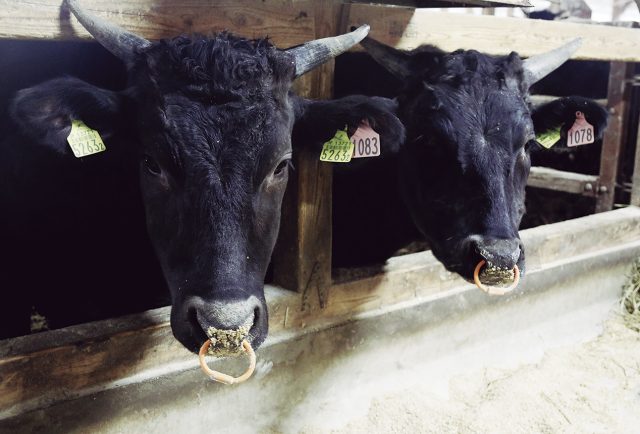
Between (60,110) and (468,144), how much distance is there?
1.93m

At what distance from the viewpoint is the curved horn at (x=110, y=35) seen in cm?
245

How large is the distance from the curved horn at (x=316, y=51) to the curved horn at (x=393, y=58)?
2.12 feet

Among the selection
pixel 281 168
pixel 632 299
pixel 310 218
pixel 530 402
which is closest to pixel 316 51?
pixel 281 168

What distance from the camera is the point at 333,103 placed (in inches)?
114

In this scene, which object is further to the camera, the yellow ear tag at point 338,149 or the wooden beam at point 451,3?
the wooden beam at point 451,3

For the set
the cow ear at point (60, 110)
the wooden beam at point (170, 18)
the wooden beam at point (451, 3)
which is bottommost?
the cow ear at point (60, 110)

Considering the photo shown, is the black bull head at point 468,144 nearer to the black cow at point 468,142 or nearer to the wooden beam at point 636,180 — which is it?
the black cow at point 468,142

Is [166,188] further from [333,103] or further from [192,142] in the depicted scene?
[333,103]

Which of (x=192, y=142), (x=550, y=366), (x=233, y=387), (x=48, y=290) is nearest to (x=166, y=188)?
(x=192, y=142)

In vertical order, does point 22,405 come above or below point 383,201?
below

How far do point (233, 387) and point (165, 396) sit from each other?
14.9 inches

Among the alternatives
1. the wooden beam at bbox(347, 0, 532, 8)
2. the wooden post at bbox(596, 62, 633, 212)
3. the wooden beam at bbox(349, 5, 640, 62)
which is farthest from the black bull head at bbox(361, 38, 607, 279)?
the wooden post at bbox(596, 62, 633, 212)

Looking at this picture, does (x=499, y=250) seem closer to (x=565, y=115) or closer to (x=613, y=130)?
(x=565, y=115)

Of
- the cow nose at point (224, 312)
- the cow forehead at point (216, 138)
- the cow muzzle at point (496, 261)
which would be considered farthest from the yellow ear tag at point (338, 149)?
the cow nose at point (224, 312)
